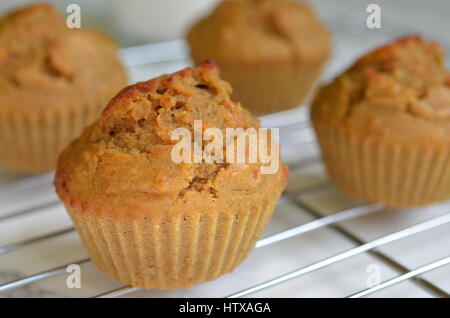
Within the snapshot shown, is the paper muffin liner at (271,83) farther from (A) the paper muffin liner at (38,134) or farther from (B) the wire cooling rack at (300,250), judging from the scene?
(A) the paper muffin liner at (38,134)

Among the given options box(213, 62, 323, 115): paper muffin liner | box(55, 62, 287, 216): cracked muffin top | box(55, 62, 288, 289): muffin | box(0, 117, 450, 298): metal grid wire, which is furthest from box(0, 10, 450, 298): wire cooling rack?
box(213, 62, 323, 115): paper muffin liner

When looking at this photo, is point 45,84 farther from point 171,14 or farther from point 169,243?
point 171,14

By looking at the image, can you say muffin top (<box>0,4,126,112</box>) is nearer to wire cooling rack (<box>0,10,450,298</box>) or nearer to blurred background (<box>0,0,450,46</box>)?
wire cooling rack (<box>0,10,450,298</box>)

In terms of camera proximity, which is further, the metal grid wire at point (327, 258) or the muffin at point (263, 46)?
the muffin at point (263, 46)

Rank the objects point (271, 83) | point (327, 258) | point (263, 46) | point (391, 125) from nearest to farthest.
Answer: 1. point (327, 258)
2. point (391, 125)
3. point (263, 46)
4. point (271, 83)

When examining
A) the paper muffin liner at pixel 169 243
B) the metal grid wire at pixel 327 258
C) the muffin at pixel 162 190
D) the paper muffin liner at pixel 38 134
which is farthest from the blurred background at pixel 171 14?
the paper muffin liner at pixel 169 243

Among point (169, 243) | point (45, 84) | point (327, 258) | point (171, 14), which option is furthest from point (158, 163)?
point (171, 14)
